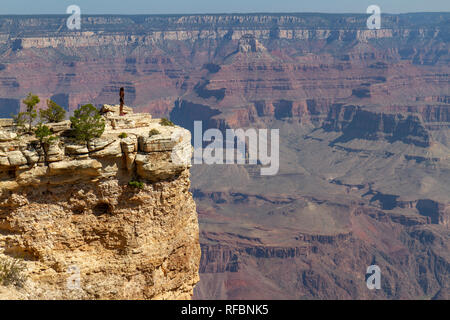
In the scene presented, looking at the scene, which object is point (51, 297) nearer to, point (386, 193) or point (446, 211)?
point (446, 211)

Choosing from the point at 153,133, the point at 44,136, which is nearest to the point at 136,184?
the point at 153,133

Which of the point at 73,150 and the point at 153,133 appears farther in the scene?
the point at 153,133

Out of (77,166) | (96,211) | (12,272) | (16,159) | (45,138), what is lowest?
(12,272)

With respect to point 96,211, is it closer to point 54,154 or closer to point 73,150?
point 73,150

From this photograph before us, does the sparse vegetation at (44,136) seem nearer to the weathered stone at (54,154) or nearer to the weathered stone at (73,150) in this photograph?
the weathered stone at (54,154)

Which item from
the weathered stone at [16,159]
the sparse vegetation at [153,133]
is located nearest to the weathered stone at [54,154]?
the weathered stone at [16,159]

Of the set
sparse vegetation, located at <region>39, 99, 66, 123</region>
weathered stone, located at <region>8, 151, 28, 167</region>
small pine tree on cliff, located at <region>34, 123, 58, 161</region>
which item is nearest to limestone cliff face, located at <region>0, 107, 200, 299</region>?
weathered stone, located at <region>8, 151, 28, 167</region>
